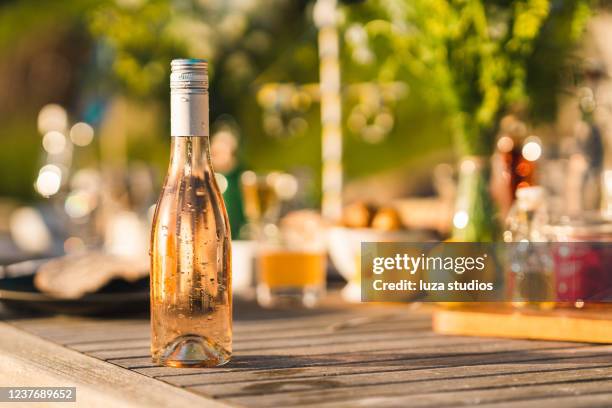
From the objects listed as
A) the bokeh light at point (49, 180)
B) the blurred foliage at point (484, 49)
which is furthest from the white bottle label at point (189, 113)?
the bokeh light at point (49, 180)

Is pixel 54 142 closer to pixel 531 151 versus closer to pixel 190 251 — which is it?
pixel 531 151

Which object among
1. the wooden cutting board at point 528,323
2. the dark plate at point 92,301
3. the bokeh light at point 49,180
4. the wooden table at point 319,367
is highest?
the bokeh light at point 49,180

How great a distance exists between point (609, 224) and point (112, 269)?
0.99 metres

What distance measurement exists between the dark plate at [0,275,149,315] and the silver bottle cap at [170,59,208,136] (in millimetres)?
639

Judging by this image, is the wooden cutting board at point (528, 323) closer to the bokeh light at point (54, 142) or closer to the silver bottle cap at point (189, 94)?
the silver bottle cap at point (189, 94)

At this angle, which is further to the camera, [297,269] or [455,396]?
[297,269]

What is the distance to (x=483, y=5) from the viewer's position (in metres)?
2.19

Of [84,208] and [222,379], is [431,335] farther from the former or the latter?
[84,208]

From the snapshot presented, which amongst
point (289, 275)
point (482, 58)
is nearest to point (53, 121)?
point (289, 275)

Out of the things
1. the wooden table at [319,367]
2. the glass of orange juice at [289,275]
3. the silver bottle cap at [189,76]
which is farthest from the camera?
Result: the glass of orange juice at [289,275]

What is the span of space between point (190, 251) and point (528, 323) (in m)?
0.64

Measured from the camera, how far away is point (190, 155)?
1624mm

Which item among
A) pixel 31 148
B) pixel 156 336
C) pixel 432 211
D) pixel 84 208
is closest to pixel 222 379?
pixel 156 336

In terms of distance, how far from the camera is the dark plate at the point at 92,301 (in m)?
2.12
